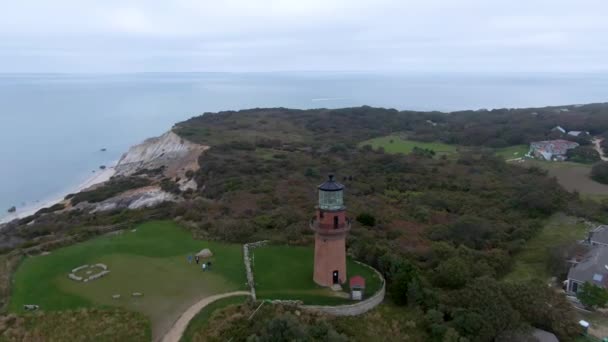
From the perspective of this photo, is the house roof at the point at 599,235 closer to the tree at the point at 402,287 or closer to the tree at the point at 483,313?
the tree at the point at 483,313

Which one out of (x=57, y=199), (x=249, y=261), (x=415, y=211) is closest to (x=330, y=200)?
(x=249, y=261)

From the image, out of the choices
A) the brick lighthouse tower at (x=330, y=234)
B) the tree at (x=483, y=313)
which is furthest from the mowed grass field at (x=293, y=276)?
the tree at (x=483, y=313)

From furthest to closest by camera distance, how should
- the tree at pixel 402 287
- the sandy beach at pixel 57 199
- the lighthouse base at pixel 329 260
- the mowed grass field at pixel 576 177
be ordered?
1. the sandy beach at pixel 57 199
2. the mowed grass field at pixel 576 177
3. the tree at pixel 402 287
4. the lighthouse base at pixel 329 260

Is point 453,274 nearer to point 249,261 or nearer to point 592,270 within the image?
point 592,270

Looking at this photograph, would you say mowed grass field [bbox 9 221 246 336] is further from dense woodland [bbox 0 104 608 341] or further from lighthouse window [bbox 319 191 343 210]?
lighthouse window [bbox 319 191 343 210]

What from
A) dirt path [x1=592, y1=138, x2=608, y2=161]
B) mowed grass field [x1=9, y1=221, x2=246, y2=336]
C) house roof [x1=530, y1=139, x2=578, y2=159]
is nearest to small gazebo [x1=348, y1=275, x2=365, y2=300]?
mowed grass field [x1=9, y1=221, x2=246, y2=336]

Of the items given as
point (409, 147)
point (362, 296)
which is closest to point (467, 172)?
point (409, 147)
